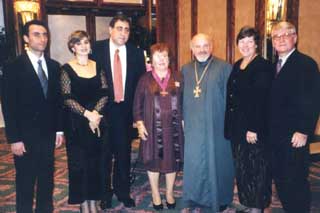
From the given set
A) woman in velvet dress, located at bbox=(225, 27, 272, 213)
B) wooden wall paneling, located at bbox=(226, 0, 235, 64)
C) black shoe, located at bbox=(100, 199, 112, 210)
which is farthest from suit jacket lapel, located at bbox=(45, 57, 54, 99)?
wooden wall paneling, located at bbox=(226, 0, 235, 64)

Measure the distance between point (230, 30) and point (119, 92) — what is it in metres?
2.49

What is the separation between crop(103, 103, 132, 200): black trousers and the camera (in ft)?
10.0

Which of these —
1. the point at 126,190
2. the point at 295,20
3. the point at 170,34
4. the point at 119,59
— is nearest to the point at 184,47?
the point at 170,34

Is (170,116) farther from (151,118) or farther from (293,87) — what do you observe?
(293,87)

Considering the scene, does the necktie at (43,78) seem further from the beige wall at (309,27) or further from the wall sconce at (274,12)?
the beige wall at (309,27)

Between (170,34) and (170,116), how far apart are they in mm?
3165

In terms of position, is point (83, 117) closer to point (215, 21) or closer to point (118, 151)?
point (118, 151)

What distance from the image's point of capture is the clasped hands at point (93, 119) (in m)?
2.66

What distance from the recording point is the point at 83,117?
2678mm

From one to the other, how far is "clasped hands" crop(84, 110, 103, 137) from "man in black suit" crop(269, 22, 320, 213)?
1.30 m

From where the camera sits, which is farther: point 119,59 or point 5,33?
point 5,33

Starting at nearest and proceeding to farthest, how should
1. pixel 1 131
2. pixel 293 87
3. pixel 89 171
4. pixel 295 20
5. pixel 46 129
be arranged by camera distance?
pixel 293 87 → pixel 46 129 → pixel 89 171 → pixel 295 20 → pixel 1 131

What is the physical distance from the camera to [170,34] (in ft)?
19.1

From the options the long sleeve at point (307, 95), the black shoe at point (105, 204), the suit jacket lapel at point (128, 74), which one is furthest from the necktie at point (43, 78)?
the long sleeve at point (307, 95)
